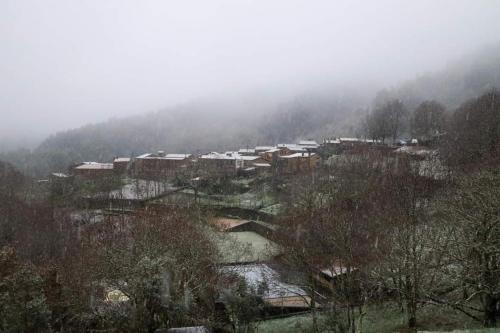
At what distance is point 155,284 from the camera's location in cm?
1403

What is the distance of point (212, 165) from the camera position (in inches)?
2790

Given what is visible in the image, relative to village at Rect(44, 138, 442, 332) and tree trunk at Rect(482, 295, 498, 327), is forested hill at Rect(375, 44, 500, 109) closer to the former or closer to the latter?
village at Rect(44, 138, 442, 332)

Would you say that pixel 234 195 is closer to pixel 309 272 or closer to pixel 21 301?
pixel 309 272

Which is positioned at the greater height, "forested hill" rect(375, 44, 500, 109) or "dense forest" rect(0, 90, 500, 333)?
"forested hill" rect(375, 44, 500, 109)

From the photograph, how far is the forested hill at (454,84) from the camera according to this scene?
A: 102 meters

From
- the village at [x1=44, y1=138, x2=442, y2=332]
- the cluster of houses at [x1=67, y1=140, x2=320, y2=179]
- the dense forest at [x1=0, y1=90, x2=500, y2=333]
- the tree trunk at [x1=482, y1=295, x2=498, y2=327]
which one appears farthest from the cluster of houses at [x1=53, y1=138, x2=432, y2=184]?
the tree trunk at [x1=482, y1=295, x2=498, y2=327]

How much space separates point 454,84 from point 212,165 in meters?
77.1

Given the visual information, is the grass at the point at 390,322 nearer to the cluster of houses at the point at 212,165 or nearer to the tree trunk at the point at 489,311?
the tree trunk at the point at 489,311

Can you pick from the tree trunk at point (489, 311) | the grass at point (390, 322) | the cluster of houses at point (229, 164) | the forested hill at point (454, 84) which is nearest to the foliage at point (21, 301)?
the grass at point (390, 322)

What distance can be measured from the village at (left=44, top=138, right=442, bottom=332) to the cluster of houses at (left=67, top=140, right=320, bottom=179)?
0.51 feet

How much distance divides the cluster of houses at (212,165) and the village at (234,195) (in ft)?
0.51

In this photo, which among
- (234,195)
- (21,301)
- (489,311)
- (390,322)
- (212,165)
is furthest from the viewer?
(212,165)

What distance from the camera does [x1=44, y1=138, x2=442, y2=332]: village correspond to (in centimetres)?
2327

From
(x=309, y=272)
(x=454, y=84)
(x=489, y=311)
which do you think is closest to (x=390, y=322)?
(x=309, y=272)
